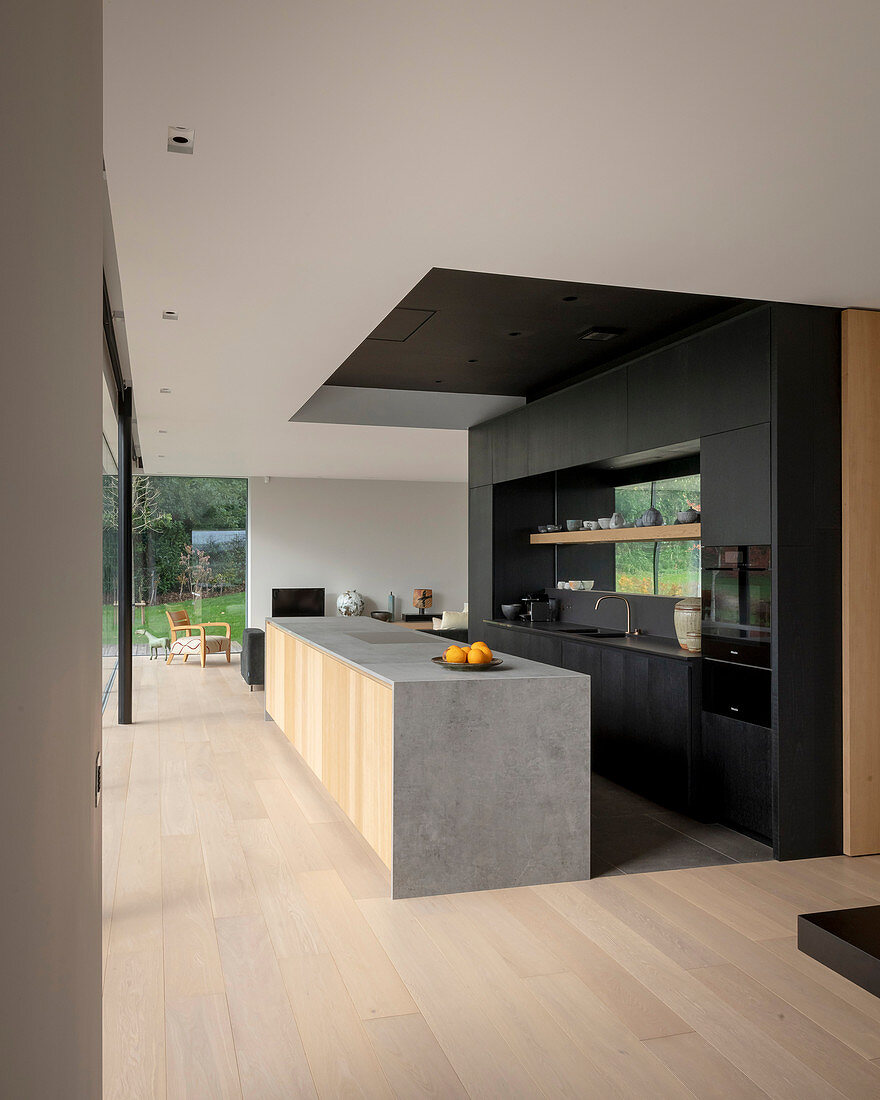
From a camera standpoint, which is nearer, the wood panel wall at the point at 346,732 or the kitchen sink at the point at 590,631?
the wood panel wall at the point at 346,732

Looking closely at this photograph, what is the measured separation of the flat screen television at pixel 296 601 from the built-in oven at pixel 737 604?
9923mm

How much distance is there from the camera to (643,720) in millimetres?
5062

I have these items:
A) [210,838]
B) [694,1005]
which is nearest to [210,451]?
[210,838]

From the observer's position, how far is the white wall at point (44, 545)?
559 mm

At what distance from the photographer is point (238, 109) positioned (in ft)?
7.79

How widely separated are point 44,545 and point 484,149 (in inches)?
85.5

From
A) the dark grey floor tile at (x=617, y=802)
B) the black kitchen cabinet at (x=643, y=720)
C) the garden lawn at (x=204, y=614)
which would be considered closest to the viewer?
the black kitchen cabinet at (x=643, y=720)

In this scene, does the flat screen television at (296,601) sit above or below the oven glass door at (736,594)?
below

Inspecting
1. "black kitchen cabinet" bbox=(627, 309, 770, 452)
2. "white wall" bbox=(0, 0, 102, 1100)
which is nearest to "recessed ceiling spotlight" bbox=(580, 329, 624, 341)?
"black kitchen cabinet" bbox=(627, 309, 770, 452)

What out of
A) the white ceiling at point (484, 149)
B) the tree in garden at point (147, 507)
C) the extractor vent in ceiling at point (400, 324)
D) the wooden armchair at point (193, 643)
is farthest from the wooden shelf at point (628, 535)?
the tree in garden at point (147, 507)

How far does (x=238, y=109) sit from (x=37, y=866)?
7.19 ft

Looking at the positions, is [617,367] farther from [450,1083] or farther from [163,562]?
[163,562]

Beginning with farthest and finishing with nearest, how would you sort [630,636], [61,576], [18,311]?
1. [630,636]
2. [61,576]
3. [18,311]

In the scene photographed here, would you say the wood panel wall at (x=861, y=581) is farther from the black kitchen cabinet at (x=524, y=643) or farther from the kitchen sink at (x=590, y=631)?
the black kitchen cabinet at (x=524, y=643)
